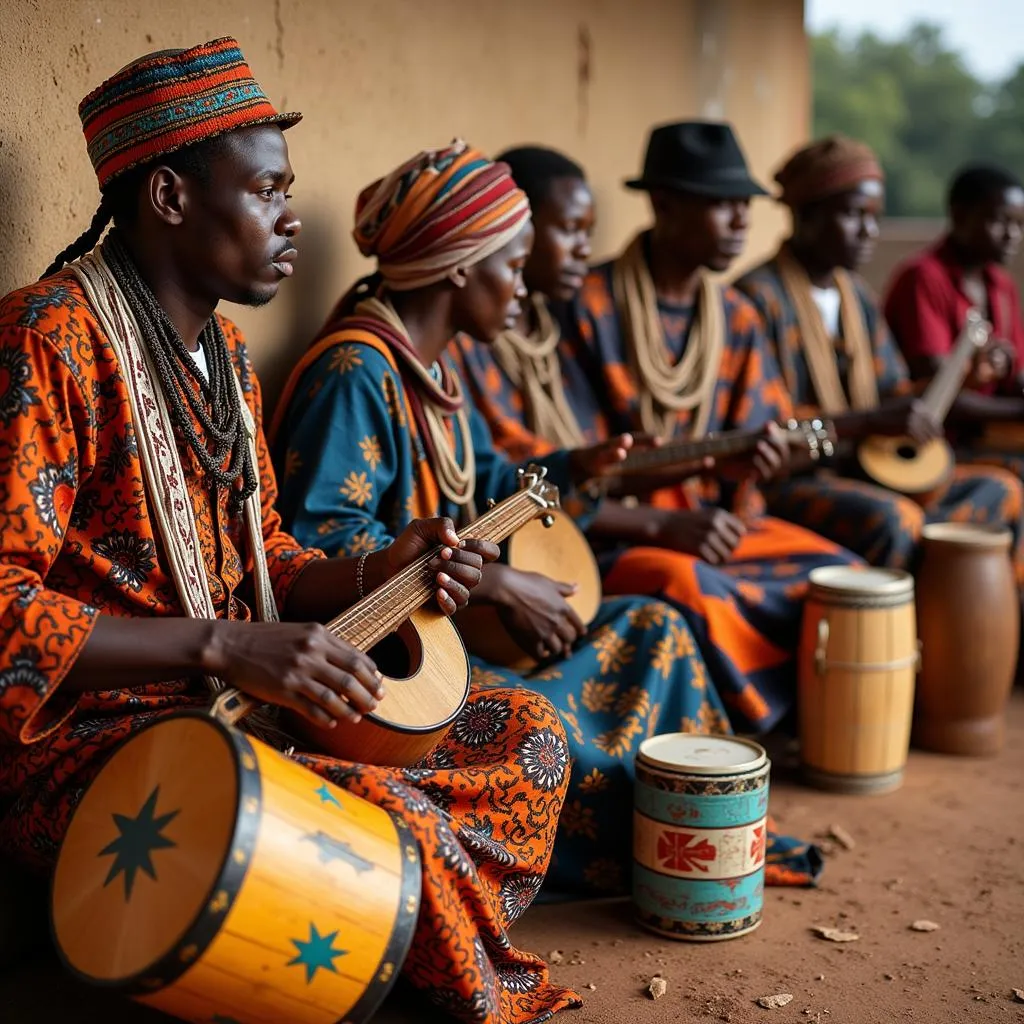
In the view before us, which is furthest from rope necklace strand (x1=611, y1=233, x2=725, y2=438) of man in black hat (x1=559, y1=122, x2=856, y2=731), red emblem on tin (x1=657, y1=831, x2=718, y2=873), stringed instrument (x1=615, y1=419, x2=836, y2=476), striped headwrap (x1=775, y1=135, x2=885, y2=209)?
red emblem on tin (x1=657, y1=831, x2=718, y2=873)

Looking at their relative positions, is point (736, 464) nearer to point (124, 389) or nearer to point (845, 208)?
point (845, 208)

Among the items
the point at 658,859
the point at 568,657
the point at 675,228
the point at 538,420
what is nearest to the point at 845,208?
the point at 675,228

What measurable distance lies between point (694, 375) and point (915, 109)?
108ft

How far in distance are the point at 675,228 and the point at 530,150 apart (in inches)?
24.8

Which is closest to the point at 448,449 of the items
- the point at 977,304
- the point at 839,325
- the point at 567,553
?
the point at 567,553

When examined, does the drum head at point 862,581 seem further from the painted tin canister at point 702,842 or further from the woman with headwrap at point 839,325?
the painted tin canister at point 702,842

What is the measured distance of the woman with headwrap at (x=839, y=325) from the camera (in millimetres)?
5027

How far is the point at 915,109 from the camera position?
112ft

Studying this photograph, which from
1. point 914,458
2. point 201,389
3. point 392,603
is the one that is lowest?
point 914,458

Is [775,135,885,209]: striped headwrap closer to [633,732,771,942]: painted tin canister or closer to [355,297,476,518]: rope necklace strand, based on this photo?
[355,297,476,518]: rope necklace strand

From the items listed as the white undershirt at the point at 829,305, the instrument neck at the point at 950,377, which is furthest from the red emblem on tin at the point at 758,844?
the white undershirt at the point at 829,305

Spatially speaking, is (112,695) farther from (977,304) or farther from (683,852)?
(977,304)

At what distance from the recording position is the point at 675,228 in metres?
4.48

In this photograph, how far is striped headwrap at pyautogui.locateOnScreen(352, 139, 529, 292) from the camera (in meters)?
3.19
